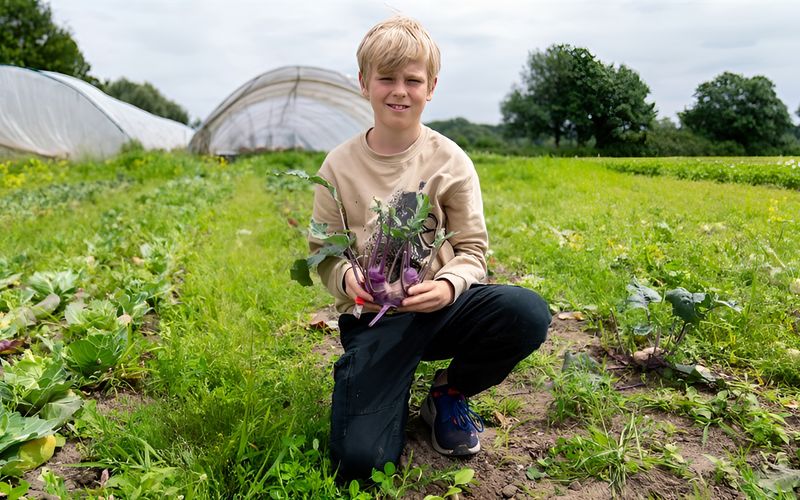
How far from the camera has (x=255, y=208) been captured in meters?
6.59

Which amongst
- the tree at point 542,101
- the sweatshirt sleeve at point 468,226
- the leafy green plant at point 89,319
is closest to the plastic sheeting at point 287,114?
the leafy green plant at point 89,319

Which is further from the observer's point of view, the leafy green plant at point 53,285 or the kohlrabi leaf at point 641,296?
the leafy green plant at point 53,285

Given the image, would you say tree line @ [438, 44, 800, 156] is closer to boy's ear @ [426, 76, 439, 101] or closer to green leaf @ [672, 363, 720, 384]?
boy's ear @ [426, 76, 439, 101]

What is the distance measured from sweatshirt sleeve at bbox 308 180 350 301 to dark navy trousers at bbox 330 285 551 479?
146 mm

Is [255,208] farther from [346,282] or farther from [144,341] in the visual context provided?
[346,282]

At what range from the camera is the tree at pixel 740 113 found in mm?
1888

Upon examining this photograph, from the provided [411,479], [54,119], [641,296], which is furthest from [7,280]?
[54,119]

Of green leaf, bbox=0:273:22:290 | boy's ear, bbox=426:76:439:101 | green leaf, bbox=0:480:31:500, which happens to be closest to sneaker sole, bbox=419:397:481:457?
boy's ear, bbox=426:76:439:101

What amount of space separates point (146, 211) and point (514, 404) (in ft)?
15.4

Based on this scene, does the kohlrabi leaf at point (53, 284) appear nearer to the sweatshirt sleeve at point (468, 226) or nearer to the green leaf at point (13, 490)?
the green leaf at point (13, 490)

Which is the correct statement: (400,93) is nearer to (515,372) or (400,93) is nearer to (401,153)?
(401,153)

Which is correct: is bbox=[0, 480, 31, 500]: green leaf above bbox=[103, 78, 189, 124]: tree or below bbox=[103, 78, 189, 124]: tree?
below

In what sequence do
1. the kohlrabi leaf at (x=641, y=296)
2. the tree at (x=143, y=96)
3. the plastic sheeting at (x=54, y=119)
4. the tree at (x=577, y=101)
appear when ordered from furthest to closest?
the tree at (x=143, y=96) → the plastic sheeting at (x=54, y=119) → the tree at (x=577, y=101) → the kohlrabi leaf at (x=641, y=296)

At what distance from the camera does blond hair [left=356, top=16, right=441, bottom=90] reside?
174cm
